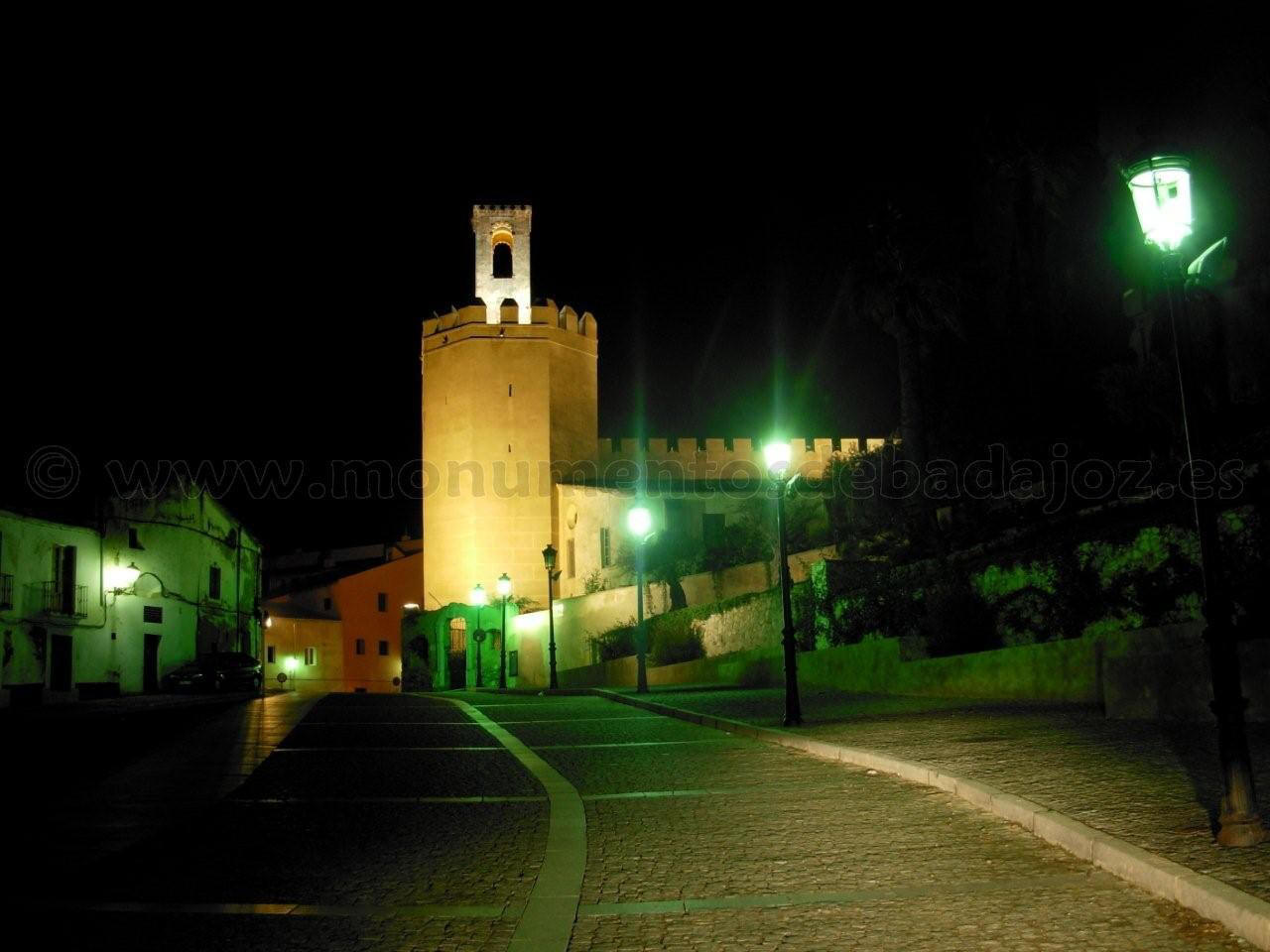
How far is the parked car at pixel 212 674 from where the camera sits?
111 feet

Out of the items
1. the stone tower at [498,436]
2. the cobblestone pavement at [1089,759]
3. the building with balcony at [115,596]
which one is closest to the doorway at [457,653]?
the stone tower at [498,436]

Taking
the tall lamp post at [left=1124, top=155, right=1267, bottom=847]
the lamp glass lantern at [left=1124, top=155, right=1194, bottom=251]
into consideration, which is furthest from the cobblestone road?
the lamp glass lantern at [left=1124, top=155, right=1194, bottom=251]

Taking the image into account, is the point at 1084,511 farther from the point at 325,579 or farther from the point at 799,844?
the point at 325,579

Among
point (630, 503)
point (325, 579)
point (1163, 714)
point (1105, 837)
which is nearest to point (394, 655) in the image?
point (325, 579)

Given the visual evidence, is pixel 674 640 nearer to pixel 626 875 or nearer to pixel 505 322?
pixel 505 322

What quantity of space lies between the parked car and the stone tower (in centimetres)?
1356

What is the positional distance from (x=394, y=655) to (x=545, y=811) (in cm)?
5801

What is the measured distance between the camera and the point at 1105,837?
5664 mm

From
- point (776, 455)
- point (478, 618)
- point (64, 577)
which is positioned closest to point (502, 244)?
point (478, 618)

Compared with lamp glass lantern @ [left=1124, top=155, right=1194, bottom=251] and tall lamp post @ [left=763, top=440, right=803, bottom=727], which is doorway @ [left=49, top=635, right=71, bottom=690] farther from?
lamp glass lantern @ [left=1124, top=155, right=1194, bottom=251]

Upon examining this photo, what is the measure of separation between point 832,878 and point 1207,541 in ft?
8.39

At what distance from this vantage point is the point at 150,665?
36.6 meters

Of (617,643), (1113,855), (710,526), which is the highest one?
(710,526)

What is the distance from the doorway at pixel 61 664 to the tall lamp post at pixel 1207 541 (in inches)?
1212
